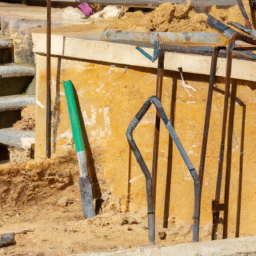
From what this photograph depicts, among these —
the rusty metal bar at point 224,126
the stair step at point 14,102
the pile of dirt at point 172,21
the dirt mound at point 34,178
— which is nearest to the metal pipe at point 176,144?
the rusty metal bar at point 224,126

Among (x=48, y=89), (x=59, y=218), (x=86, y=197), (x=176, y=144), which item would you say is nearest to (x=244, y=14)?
(x=176, y=144)

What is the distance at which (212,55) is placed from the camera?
9.80 feet

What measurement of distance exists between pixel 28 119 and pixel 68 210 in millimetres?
1061

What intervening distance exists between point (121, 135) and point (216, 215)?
907 millimetres

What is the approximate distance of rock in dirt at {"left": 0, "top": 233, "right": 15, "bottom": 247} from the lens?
3.04m

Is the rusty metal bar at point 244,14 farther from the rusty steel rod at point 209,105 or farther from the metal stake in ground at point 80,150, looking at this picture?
the metal stake in ground at point 80,150

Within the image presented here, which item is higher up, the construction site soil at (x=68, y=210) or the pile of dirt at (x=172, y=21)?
the pile of dirt at (x=172, y=21)

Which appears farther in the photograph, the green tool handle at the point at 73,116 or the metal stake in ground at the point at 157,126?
the green tool handle at the point at 73,116

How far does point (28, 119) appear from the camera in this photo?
4309mm

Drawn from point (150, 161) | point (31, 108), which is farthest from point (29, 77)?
point (150, 161)

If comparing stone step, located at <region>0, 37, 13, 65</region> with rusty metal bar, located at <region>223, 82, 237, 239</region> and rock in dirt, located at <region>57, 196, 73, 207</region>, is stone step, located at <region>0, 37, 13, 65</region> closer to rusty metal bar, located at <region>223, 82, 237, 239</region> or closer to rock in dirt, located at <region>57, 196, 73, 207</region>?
rock in dirt, located at <region>57, 196, 73, 207</region>

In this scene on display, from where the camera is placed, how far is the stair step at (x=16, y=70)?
438 centimetres

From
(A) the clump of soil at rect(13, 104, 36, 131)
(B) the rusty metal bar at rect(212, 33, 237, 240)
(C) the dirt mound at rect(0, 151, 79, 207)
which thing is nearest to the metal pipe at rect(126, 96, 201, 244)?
(B) the rusty metal bar at rect(212, 33, 237, 240)

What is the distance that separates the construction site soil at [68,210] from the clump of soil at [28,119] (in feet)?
1.08
